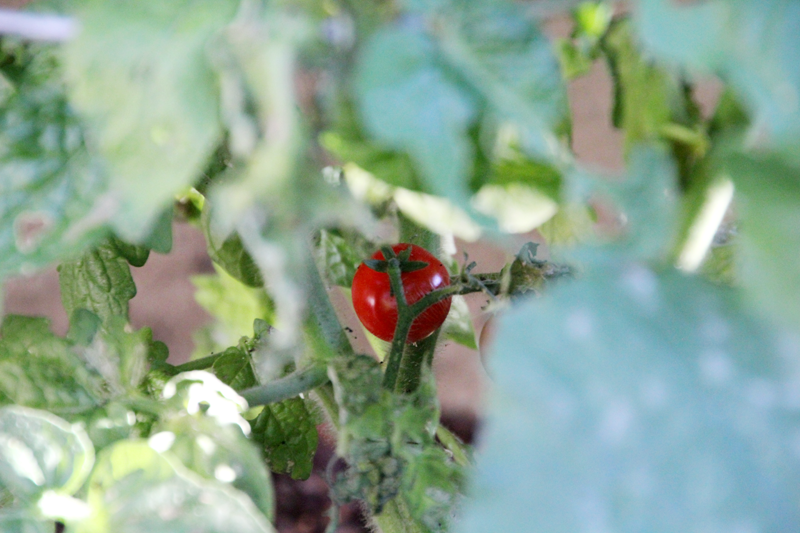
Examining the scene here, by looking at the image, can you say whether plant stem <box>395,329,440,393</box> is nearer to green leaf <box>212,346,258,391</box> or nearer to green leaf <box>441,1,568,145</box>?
green leaf <box>212,346,258,391</box>

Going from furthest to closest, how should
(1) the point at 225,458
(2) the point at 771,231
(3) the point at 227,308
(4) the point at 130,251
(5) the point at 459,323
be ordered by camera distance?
(3) the point at 227,308 → (5) the point at 459,323 → (4) the point at 130,251 → (1) the point at 225,458 → (2) the point at 771,231

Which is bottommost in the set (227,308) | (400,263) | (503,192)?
(227,308)

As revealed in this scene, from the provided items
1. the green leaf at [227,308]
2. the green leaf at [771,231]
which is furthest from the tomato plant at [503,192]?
the green leaf at [227,308]

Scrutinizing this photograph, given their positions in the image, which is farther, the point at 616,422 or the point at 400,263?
the point at 400,263

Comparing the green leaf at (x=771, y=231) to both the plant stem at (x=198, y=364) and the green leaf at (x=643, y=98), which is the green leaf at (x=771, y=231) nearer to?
the green leaf at (x=643, y=98)

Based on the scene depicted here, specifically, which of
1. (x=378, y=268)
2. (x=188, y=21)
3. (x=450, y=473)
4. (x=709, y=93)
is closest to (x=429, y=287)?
(x=378, y=268)

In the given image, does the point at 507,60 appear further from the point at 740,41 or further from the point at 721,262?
the point at 721,262

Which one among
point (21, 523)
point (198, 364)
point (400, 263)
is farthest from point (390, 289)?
point (21, 523)

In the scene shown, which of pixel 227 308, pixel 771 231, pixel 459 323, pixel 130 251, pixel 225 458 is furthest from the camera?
pixel 227 308
